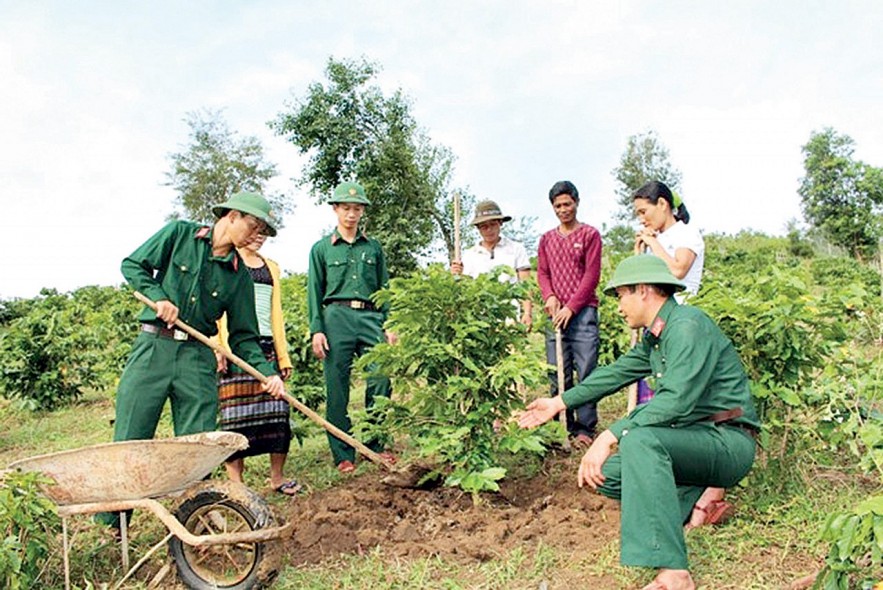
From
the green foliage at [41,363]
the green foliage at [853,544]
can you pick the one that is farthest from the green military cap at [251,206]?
the green foliage at [41,363]

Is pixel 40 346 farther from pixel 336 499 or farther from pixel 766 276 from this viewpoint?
pixel 766 276

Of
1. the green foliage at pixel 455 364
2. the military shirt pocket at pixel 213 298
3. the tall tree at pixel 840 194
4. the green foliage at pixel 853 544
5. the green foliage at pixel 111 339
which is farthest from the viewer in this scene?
the tall tree at pixel 840 194

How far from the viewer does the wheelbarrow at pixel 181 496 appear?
313 cm

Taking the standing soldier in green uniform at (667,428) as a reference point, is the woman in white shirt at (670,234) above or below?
above

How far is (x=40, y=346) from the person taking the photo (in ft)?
31.4

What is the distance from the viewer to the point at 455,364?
4.40 meters

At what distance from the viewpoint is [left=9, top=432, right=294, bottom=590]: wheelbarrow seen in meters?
3.13

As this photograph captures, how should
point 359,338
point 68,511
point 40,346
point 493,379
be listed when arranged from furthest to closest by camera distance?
point 40,346
point 359,338
point 493,379
point 68,511

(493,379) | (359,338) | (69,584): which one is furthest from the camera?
(359,338)

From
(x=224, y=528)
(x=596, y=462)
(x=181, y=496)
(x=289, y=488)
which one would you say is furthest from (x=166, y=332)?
(x=596, y=462)

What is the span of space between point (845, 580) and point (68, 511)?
3.08m

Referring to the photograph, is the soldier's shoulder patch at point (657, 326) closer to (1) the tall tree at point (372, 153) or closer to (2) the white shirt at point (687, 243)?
(2) the white shirt at point (687, 243)

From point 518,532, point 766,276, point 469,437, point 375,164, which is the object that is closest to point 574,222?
point 766,276

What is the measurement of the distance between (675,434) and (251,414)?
2852 millimetres
